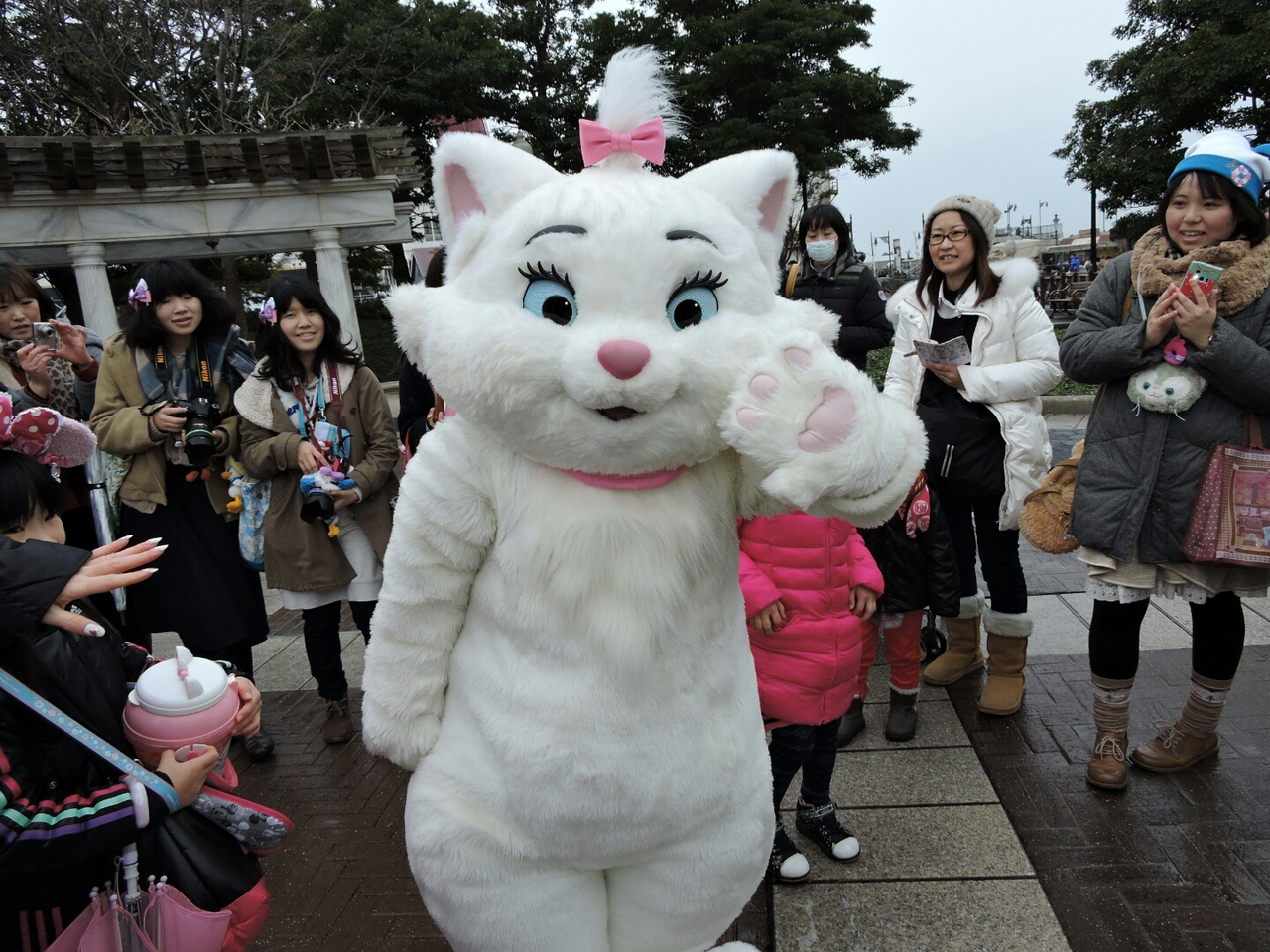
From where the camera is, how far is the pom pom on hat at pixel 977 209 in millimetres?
3365

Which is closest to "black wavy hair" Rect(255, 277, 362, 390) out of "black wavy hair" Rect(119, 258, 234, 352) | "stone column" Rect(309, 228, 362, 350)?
"black wavy hair" Rect(119, 258, 234, 352)

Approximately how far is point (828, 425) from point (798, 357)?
13cm

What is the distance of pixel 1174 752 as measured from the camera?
2984mm

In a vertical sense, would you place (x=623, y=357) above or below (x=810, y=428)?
above

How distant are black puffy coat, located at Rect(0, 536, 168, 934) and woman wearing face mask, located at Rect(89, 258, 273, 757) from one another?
1.89 m

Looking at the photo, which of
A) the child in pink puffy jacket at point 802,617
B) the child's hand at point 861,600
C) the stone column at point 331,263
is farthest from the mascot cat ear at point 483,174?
the stone column at point 331,263

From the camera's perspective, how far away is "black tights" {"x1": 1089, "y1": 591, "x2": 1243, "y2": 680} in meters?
2.84

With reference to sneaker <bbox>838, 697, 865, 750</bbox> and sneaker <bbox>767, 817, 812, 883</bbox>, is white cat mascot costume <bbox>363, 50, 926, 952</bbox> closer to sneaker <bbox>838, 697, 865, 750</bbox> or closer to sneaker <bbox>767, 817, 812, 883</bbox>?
sneaker <bbox>767, 817, 812, 883</bbox>

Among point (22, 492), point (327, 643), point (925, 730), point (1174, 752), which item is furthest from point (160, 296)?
point (1174, 752)

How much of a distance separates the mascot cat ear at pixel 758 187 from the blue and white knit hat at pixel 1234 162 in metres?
1.61

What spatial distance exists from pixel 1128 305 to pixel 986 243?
2.35ft

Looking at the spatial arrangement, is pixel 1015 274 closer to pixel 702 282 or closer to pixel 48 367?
pixel 702 282

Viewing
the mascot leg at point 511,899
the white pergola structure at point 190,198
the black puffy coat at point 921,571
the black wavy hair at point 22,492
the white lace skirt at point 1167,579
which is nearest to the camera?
the mascot leg at point 511,899

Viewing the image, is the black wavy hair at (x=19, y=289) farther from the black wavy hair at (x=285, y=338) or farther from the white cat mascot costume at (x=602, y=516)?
the white cat mascot costume at (x=602, y=516)
